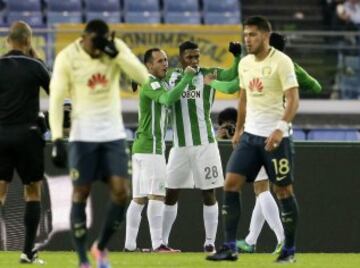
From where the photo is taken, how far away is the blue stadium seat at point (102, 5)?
25.0 meters

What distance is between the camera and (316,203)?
1609 cm

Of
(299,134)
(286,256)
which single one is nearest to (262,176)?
(286,256)

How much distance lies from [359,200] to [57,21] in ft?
31.7

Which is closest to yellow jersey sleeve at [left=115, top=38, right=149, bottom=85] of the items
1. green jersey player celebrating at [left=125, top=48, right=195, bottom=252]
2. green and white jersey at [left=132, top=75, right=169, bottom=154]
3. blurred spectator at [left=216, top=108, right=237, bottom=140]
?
green jersey player celebrating at [left=125, top=48, right=195, bottom=252]

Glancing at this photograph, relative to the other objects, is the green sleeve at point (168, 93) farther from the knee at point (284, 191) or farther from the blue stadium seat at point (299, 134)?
the blue stadium seat at point (299, 134)

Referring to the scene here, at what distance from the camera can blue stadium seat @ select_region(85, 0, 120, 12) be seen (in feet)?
82.1

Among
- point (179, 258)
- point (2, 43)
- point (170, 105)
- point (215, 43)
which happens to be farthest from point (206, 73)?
point (215, 43)

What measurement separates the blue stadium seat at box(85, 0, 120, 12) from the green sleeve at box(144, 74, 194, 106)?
1127 cm

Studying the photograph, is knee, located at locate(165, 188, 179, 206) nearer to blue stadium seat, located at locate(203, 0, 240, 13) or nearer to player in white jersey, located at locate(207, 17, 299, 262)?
player in white jersey, located at locate(207, 17, 299, 262)

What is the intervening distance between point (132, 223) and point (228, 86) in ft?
7.28

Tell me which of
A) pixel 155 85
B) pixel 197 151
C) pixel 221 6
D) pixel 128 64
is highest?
pixel 221 6

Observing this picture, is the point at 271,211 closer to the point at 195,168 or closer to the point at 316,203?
the point at 195,168

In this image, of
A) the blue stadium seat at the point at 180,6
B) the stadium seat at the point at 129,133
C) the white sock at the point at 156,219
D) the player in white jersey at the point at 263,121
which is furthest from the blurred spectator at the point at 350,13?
the player in white jersey at the point at 263,121

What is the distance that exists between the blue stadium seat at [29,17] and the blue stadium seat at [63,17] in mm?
165
